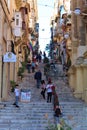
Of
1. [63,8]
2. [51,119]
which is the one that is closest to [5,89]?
[51,119]

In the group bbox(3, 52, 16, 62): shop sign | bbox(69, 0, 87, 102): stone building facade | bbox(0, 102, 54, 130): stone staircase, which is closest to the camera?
bbox(0, 102, 54, 130): stone staircase

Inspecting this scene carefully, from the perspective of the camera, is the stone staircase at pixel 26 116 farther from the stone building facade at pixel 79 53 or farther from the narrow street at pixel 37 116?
the stone building facade at pixel 79 53

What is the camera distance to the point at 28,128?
2042 cm

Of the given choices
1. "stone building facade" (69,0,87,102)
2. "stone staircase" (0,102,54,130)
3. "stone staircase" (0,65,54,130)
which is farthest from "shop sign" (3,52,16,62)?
"stone building facade" (69,0,87,102)

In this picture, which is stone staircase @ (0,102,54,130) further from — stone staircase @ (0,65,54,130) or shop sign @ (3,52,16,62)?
shop sign @ (3,52,16,62)

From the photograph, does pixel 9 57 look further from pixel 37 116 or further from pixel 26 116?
pixel 37 116

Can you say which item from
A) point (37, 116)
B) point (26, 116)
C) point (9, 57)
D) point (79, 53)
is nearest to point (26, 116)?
point (26, 116)

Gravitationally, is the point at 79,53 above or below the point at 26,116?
above

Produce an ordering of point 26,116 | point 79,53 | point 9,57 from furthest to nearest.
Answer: point 79,53
point 9,57
point 26,116

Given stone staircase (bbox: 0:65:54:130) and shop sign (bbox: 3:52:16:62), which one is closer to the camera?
stone staircase (bbox: 0:65:54:130)

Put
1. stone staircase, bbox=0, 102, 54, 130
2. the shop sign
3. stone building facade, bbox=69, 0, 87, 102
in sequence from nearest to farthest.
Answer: stone staircase, bbox=0, 102, 54, 130
the shop sign
stone building facade, bbox=69, 0, 87, 102

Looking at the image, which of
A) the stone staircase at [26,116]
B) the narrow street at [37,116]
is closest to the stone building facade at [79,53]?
the narrow street at [37,116]

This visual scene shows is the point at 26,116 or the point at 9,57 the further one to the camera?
the point at 9,57

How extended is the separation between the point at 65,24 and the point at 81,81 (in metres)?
25.3
